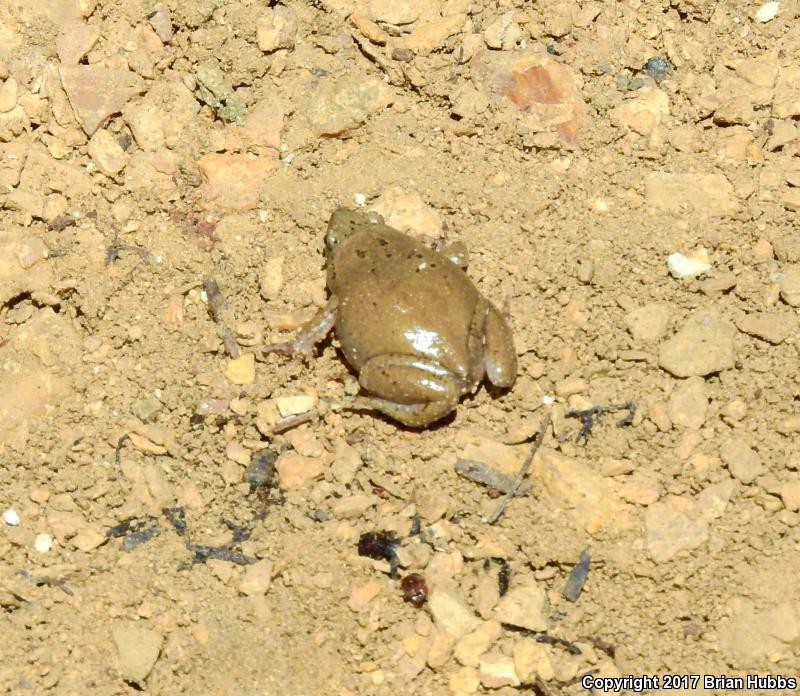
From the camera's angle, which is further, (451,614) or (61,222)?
(61,222)

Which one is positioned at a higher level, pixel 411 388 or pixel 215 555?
pixel 411 388

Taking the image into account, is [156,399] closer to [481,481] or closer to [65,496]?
[65,496]

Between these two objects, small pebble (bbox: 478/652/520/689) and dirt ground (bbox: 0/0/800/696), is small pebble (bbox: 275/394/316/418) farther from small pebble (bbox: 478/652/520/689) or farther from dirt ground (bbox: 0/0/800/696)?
small pebble (bbox: 478/652/520/689)

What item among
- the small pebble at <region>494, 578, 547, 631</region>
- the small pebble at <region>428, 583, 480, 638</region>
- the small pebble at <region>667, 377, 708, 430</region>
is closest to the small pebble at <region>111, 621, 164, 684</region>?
the small pebble at <region>428, 583, 480, 638</region>

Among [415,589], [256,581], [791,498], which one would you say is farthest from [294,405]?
[791,498]

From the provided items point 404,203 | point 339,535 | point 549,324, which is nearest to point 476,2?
point 404,203

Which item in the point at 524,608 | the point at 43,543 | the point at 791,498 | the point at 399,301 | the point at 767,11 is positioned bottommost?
the point at 43,543

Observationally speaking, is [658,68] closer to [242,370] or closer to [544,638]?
[242,370]
